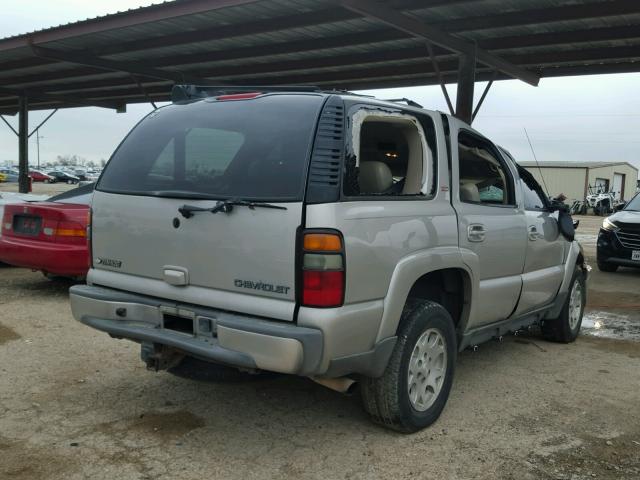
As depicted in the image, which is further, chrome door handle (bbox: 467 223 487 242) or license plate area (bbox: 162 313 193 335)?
chrome door handle (bbox: 467 223 487 242)

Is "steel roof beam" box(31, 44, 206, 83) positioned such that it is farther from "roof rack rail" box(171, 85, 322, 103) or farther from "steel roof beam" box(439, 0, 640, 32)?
"roof rack rail" box(171, 85, 322, 103)

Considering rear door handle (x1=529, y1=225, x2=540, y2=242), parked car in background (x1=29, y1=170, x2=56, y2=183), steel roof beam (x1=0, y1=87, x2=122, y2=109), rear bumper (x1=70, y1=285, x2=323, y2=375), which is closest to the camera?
rear bumper (x1=70, y1=285, x2=323, y2=375)

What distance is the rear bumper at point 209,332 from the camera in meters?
2.86

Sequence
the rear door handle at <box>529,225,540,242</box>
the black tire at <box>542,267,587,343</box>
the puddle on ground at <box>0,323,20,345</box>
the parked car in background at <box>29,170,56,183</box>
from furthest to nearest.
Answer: the parked car in background at <box>29,170,56,183</box> → the black tire at <box>542,267,587,343</box> → the puddle on ground at <box>0,323,20,345</box> → the rear door handle at <box>529,225,540,242</box>

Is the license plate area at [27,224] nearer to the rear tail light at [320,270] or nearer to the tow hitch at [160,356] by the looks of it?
the tow hitch at [160,356]

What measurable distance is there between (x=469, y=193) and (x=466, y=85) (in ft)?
23.3

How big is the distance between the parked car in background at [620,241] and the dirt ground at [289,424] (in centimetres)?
563

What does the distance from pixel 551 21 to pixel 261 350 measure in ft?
26.2

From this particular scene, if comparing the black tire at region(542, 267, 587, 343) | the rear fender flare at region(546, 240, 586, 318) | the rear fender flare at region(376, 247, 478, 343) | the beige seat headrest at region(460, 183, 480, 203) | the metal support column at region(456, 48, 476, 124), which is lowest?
the black tire at region(542, 267, 587, 343)

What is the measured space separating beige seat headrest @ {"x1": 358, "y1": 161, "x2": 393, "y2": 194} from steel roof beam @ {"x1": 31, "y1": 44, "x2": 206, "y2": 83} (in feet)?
35.1

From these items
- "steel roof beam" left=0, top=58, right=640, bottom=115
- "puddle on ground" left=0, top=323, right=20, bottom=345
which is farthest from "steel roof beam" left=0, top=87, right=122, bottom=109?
"puddle on ground" left=0, top=323, right=20, bottom=345

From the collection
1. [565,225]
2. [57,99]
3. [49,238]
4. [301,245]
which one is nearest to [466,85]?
[565,225]

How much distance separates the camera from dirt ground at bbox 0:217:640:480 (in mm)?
3162

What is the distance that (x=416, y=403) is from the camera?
3.61 m
